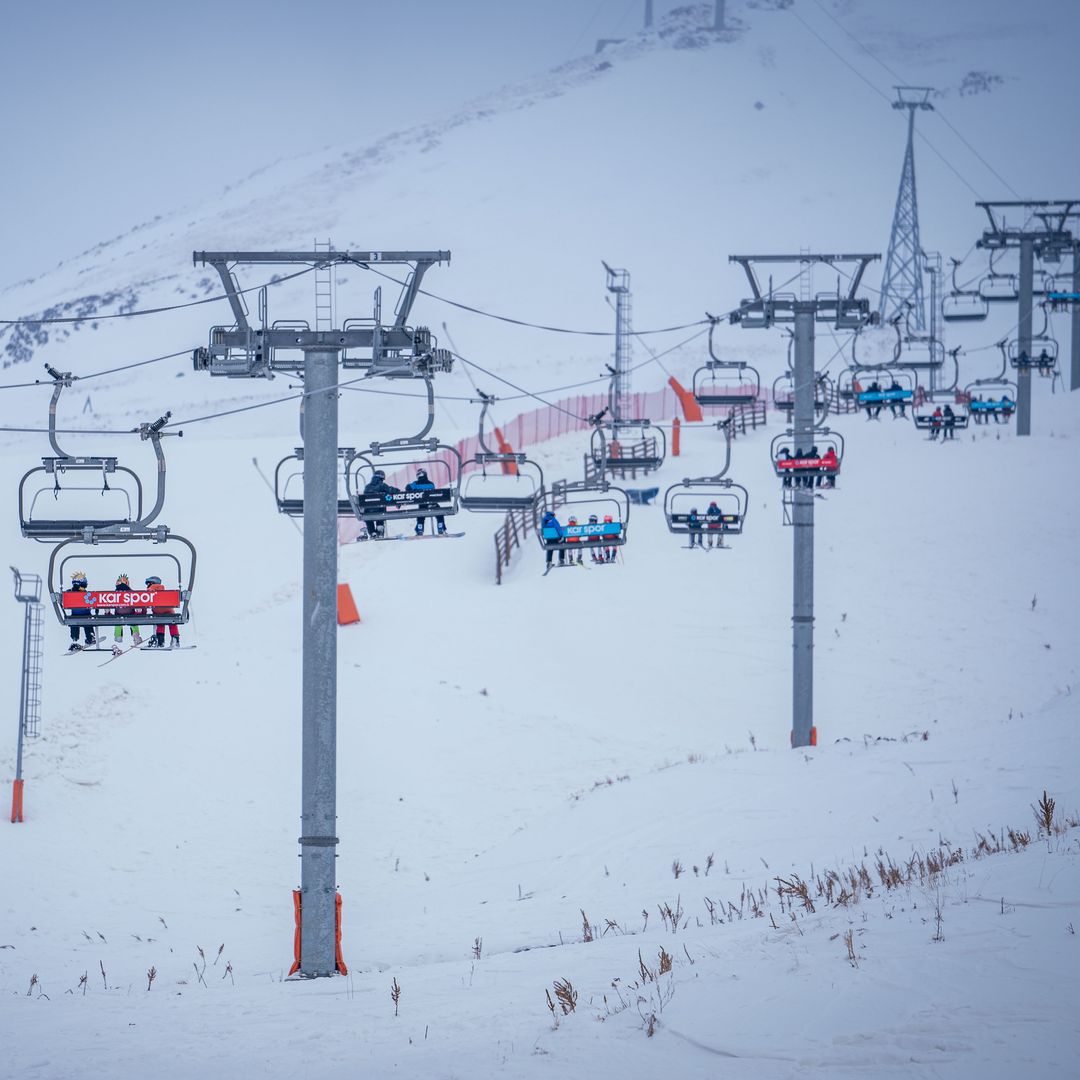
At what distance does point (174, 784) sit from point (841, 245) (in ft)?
344

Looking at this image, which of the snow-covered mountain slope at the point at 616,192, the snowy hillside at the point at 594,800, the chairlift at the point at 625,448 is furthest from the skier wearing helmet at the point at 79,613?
the snow-covered mountain slope at the point at 616,192

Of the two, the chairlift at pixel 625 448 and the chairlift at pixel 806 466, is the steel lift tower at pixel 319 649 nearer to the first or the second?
the chairlift at pixel 625 448

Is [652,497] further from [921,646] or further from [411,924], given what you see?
[411,924]

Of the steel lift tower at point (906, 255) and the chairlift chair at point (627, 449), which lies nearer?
the chairlift chair at point (627, 449)

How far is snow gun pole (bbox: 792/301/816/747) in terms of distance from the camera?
21891mm

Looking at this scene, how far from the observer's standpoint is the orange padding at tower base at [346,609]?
98.1ft

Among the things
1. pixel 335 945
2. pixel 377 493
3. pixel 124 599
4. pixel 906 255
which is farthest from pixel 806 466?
pixel 906 255

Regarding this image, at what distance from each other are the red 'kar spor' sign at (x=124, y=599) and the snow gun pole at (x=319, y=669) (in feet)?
7.10

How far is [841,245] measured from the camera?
119312mm

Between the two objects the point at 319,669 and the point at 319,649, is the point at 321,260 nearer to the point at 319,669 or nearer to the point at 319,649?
the point at 319,649

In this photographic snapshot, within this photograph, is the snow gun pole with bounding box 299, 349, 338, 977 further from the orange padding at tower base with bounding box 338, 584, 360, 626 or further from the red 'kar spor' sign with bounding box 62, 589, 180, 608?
the orange padding at tower base with bounding box 338, 584, 360, 626

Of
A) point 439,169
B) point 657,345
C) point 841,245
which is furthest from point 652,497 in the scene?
point 439,169

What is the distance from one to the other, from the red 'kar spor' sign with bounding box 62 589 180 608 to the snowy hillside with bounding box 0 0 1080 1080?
3.66 meters

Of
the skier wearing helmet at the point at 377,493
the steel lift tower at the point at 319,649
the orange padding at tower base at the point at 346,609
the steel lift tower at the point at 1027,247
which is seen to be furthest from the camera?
the steel lift tower at the point at 1027,247
